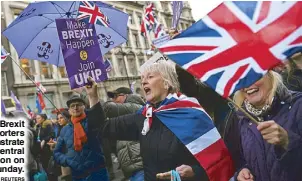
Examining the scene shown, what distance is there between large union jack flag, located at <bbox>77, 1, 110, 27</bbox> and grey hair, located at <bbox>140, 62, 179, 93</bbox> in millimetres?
2026

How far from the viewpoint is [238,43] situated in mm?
1839

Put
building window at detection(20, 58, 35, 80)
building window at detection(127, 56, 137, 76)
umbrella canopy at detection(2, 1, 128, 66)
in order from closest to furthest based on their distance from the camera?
umbrella canopy at detection(2, 1, 128, 66) → building window at detection(20, 58, 35, 80) → building window at detection(127, 56, 137, 76)

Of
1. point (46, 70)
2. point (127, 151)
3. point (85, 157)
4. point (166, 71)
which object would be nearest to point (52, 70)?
point (46, 70)

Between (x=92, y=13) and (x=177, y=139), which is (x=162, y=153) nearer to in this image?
(x=177, y=139)

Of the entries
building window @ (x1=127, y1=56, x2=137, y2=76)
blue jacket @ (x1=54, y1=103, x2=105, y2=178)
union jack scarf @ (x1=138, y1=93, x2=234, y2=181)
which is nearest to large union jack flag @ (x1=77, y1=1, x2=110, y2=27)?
blue jacket @ (x1=54, y1=103, x2=105, y2=178)

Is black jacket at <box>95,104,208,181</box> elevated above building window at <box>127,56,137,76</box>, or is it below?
below

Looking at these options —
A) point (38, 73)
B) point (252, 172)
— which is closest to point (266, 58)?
point (252, 172)

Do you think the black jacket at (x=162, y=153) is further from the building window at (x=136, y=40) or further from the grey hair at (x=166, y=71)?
the building window at (x=136, y=40)

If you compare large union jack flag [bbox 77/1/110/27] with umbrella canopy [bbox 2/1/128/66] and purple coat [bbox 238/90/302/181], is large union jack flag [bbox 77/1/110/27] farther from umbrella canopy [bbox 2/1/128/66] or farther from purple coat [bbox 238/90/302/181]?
purple coat [bbox 238/90/302/181]

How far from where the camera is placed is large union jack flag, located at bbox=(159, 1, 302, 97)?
69.6 inches

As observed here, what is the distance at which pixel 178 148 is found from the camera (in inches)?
93.2

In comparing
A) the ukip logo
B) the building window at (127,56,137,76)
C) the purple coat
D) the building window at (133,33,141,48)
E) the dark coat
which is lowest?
the purple coat

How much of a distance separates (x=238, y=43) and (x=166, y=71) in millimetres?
876

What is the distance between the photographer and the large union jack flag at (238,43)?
1.77 metres
